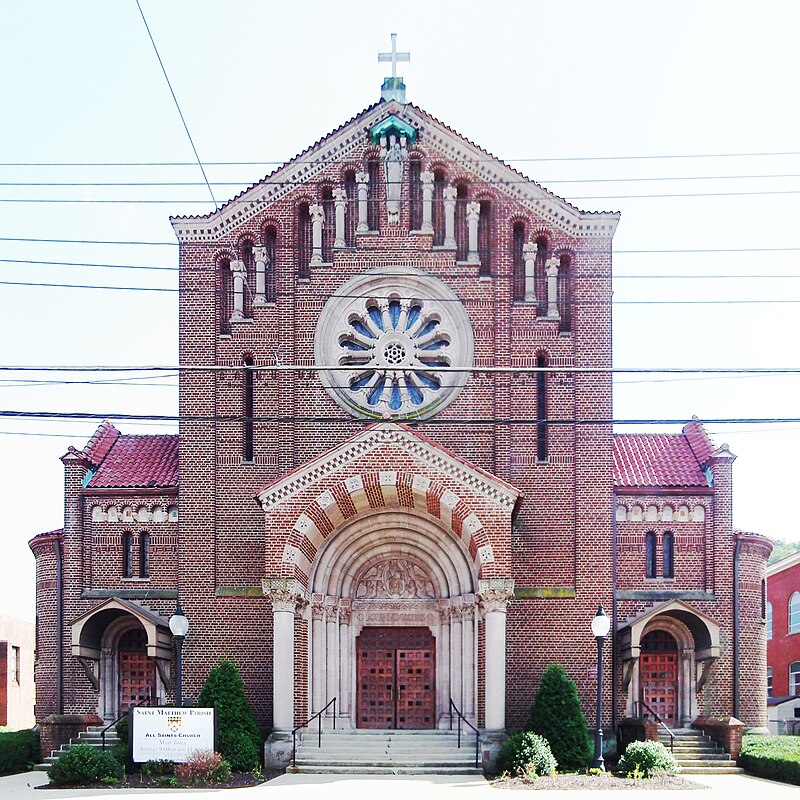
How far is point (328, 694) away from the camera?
28438 millimetres

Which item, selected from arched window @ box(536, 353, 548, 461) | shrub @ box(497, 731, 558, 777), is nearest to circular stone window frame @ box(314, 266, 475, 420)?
arched window @ box(536, 353, 548, 461)

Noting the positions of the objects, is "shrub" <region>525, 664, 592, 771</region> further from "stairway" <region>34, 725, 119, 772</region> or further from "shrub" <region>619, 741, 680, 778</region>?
"stairway" <region>34, 725, 119, 772</region>

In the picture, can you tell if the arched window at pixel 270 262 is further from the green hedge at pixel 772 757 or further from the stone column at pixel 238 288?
the green hedge at pixel 772 757

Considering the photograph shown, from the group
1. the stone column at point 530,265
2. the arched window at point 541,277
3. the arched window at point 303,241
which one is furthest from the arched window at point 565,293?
the arched window at point 303,241

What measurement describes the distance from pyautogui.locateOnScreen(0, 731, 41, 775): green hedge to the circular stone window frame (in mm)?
11185

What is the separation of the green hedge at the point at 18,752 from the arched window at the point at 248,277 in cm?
1169

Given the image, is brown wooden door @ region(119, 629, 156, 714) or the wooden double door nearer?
the wooden double door

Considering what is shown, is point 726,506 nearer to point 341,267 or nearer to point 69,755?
point 341,267

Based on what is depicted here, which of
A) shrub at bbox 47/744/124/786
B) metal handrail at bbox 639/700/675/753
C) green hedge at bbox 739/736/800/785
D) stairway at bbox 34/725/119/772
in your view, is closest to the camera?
shrub at bbox 47/744/124/786

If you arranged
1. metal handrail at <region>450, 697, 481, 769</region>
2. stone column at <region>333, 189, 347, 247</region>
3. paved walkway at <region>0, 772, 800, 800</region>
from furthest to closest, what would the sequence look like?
stone column at <region>333, 189, 347, 247</region> → metal handrail at <region>450, 697, 481, 769</region> → paved walkway at <region>0, 772, 800, 800</region>

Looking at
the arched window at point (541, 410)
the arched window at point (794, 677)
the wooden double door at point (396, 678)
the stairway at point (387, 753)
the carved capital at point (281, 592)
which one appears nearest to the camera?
the stairway at point (387, 753)

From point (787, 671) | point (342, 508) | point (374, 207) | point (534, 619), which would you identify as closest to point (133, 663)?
point (342, 508)

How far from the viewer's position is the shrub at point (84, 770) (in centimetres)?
2384

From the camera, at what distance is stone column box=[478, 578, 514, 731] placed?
26.0 meters
